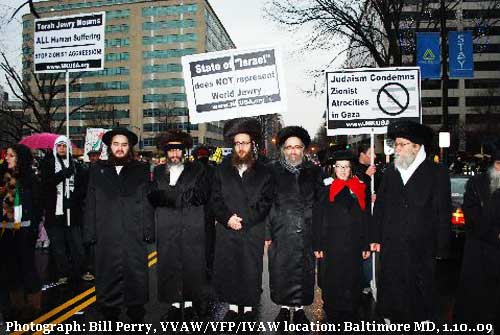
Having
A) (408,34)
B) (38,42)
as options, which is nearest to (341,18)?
(408,34)

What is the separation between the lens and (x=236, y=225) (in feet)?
16.9

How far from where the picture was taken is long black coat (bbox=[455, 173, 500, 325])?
448 cm

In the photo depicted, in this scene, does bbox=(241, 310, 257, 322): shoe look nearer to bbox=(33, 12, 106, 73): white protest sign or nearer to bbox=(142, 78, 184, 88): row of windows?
bbox=(33, 12, 106, 73): white protest sign

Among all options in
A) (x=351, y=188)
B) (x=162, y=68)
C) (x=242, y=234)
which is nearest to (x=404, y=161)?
(x=351, y=188)

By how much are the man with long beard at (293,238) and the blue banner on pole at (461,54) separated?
35.6 feet

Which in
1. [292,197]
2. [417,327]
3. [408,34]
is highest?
[408,34]

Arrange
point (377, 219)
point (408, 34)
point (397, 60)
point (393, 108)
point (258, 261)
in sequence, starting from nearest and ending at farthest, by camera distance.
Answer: point (377, 219) < point (258, 261) < point (393, 108) < point (397, 60) < point (408, 34)

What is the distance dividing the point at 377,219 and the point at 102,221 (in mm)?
3037

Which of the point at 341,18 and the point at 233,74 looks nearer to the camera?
the point at 233,74

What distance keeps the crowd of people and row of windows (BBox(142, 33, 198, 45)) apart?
94.7m

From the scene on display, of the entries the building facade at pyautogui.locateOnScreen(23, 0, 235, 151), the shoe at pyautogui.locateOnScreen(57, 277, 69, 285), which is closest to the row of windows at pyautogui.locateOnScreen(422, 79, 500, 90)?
the building facade at pyautogui.locateOnScreen(23, 0, 235, 151)

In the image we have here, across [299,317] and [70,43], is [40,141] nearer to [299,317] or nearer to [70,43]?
[70,43]

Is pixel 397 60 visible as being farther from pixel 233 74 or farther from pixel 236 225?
pixel 236 225

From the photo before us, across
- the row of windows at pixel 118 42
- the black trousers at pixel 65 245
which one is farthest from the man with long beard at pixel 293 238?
the row of windows at pixel 118 42
